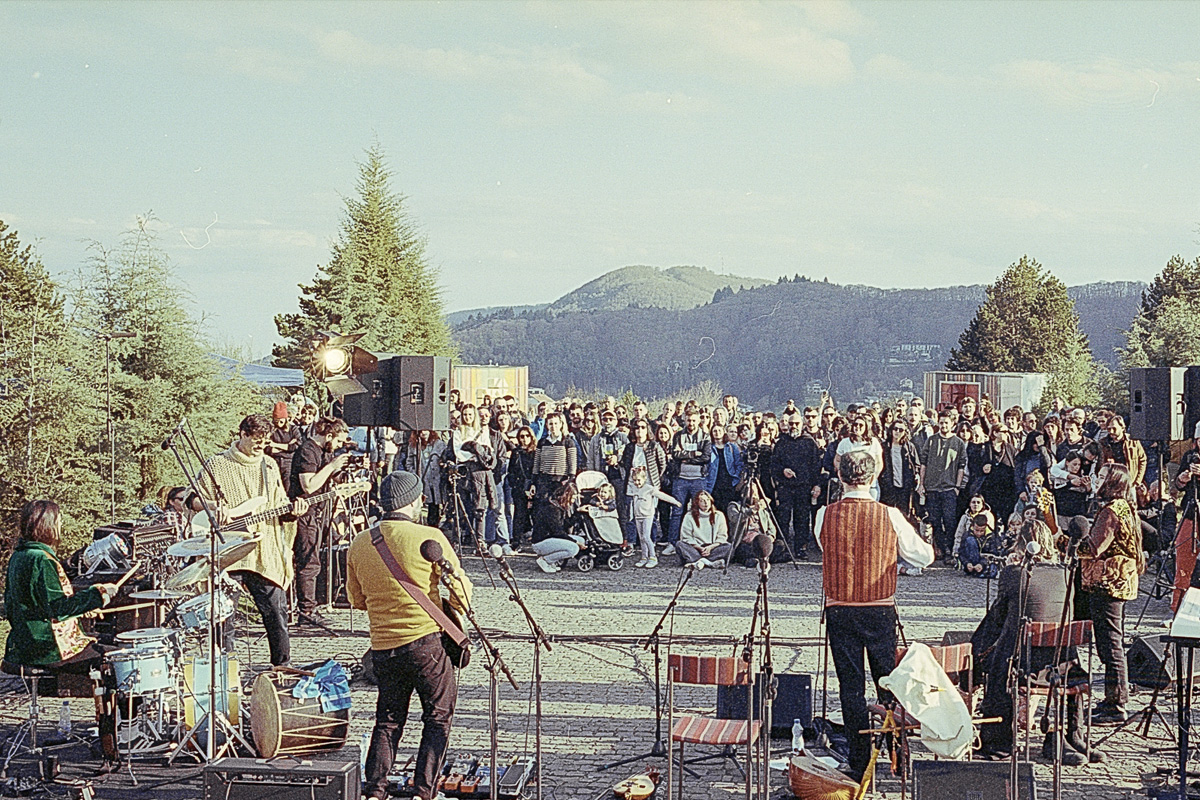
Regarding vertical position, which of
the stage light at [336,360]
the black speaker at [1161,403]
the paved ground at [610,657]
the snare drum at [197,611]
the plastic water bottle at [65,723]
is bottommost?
the paved ground at [610,657]

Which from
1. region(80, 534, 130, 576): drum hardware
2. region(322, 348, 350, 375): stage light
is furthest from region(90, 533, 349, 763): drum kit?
region(322, 348, 350, 375): stage light

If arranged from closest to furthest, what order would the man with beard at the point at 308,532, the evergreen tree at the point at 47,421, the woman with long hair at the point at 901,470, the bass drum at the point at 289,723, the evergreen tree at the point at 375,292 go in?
1. the bass drum at the point at 289,723
2. the man with beard at the point at 308,532
3. the evergreen tree at the point at 47,421
4. the woman with long hair at the point at 901,470
5. the evergreen tree at the point at 375,292

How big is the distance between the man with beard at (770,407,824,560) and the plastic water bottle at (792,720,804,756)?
647 cm

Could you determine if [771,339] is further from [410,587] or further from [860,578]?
[410,587]

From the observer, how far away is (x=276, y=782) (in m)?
4.48

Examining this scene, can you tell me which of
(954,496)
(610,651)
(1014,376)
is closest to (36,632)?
(610,651)

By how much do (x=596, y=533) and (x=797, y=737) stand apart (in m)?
6.38

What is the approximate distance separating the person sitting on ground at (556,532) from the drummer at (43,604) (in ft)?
22.1

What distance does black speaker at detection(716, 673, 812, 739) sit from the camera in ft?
20.2

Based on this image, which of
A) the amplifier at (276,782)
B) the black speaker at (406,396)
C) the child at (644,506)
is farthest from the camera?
the child at (644,506)

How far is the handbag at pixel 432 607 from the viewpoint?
16.1ft

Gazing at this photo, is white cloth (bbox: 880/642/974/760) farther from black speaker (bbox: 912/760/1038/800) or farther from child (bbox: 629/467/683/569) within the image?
child (bbox: 629/467/683/569)

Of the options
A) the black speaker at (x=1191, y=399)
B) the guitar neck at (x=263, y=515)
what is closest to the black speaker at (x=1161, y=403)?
the black speaker at (x=1191, y=399)

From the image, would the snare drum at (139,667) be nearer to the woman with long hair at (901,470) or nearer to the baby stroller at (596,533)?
the baby stroller at (596,533)
